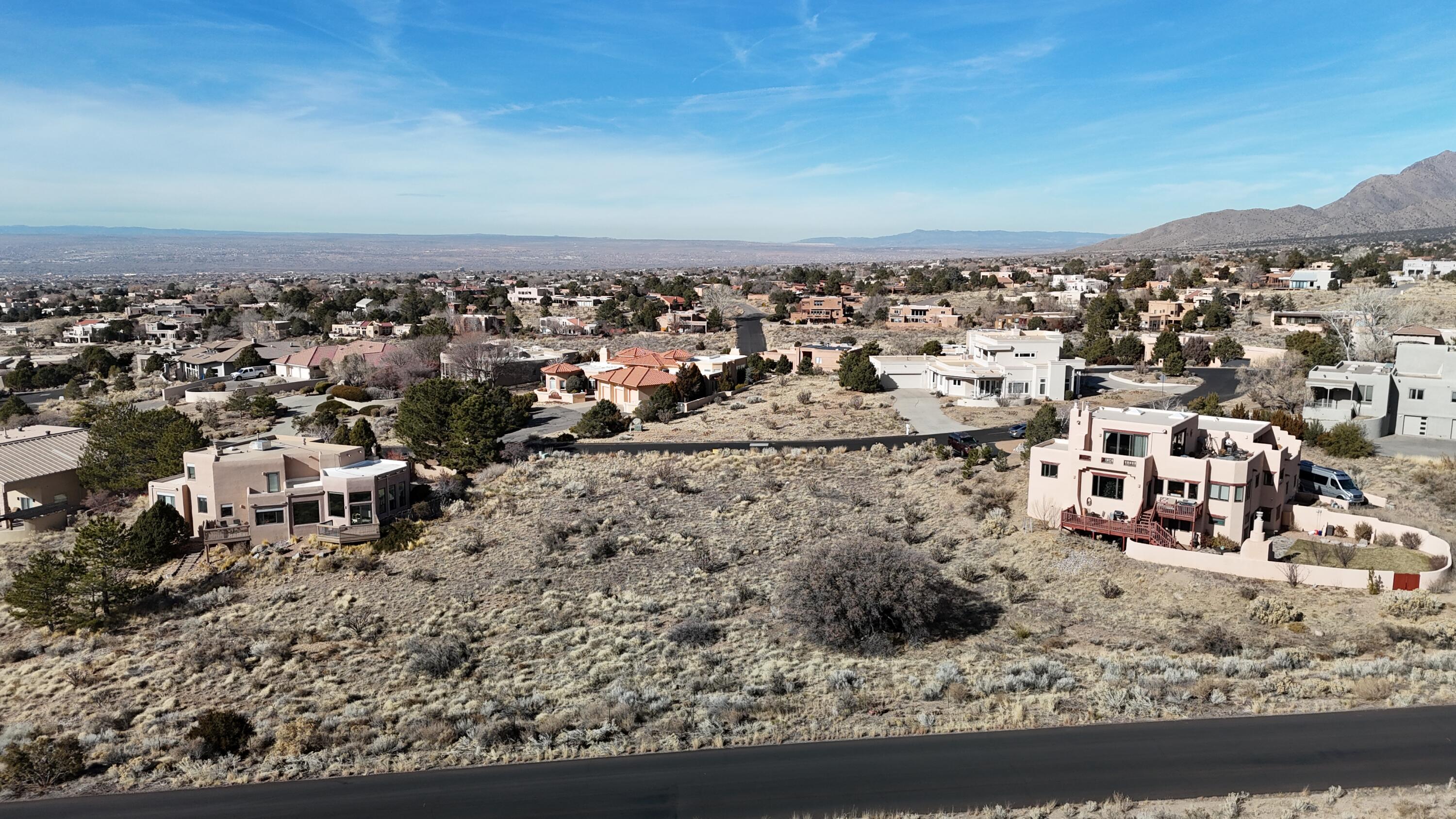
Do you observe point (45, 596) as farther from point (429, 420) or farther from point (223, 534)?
point (429, 420)

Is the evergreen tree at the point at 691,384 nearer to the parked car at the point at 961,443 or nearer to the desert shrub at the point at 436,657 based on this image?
the parked car at the point at 961,443

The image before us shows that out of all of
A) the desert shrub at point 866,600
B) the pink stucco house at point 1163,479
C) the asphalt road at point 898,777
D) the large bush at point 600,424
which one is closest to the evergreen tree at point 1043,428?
the pink stucco house at point 1163,479

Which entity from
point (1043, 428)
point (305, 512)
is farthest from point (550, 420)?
point (1043, 428)

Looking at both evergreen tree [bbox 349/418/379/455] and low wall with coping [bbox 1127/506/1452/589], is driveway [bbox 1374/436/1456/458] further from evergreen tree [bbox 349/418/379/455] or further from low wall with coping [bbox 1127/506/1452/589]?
evergreen tree [bbox 349/418/379/455]

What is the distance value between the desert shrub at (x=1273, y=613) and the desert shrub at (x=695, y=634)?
1518 centimetres

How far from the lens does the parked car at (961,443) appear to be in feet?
145

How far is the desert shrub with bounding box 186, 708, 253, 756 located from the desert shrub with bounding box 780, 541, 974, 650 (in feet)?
46.8

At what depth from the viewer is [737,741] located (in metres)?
18.7

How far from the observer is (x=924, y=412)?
5547 cm

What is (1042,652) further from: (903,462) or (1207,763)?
(903,462)

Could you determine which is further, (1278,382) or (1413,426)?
(1278,382)

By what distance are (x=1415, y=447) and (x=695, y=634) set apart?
1464 inches

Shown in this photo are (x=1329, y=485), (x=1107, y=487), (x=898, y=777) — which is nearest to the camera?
(x=898, y=777)

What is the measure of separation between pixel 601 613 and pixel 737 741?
1109 centimetres
